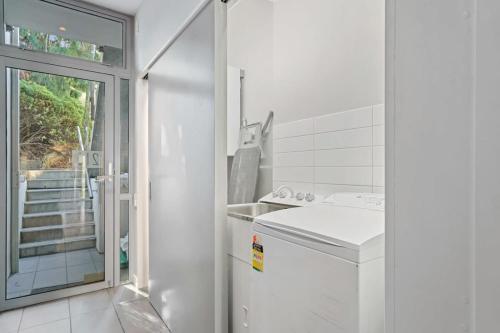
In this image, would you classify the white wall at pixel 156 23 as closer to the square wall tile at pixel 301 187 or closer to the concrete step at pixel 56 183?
the concrete step at pixel 56 183

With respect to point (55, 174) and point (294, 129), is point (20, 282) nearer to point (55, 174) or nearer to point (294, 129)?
point (55, 174)

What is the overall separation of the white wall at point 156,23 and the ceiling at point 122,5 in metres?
0.05

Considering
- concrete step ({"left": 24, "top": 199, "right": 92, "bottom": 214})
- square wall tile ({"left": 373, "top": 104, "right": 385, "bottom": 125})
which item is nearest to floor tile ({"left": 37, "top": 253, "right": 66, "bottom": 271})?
concrete step ({"left": 24, "top": 199, "right": 92, "bottom": 214})

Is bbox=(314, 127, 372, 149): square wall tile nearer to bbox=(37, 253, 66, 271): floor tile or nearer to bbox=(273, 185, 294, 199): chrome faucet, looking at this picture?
bbox=(273, 185, 294, 199): chrome faucet

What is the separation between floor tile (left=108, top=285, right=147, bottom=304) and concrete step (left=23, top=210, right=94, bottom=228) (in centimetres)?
75

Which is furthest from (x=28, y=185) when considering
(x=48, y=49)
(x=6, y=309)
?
(x=48, y=49)

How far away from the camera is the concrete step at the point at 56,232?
2.53 meters

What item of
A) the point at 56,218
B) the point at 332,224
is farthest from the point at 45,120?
the point at 332,224

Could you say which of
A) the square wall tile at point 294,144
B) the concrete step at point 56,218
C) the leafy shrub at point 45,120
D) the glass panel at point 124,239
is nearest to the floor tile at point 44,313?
the glass panel at point 124,239

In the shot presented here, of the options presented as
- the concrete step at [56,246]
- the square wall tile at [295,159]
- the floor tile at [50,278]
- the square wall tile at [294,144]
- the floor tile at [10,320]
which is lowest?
the floor tile at [10,320]

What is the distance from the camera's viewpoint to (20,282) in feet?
8.16

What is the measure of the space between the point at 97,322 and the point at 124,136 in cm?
174
